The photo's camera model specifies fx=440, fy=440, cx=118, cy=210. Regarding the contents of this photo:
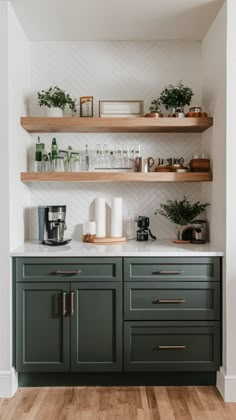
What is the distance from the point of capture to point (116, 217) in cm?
352

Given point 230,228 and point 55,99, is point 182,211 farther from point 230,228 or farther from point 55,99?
point 55,99

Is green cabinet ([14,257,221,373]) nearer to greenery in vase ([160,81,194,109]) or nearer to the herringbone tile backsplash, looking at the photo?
the herringbone tile backsplash

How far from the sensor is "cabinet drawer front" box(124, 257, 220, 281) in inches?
116

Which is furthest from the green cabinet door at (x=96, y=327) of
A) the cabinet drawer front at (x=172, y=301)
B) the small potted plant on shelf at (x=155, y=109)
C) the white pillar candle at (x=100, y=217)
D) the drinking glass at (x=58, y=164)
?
the small potted plant on shelf at (x=155, y=109)

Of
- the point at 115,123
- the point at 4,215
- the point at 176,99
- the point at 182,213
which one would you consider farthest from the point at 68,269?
the point at 176,99

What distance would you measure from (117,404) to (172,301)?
74 cm

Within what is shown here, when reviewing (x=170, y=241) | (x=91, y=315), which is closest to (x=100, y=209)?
(x=170, y=241)

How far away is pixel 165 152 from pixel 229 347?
1.63m

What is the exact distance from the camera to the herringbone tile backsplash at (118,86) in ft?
12.0

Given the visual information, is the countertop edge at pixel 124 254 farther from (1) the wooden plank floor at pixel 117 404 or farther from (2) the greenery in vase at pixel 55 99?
(2) the greenery in vase at pixel 55 99

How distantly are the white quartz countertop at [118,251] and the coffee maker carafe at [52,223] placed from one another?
0.18 m

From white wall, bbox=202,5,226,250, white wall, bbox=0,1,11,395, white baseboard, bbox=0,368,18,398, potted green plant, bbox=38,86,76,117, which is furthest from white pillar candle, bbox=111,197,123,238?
white baseboard, bbox=0,368,18,398

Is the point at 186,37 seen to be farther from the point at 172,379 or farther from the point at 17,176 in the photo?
the point at 172,379

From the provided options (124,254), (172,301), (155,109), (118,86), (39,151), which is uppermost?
(118,86)
